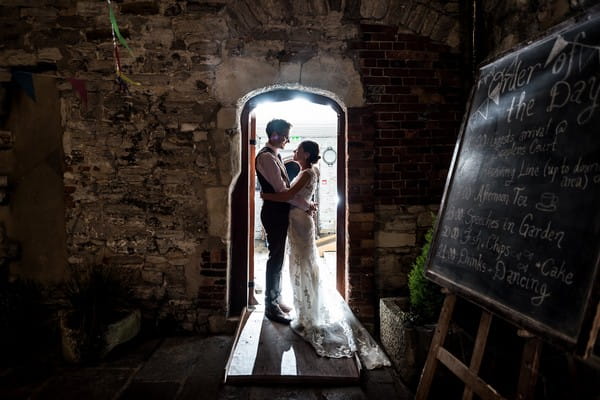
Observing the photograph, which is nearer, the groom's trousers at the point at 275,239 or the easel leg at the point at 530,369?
the easel leg at the point at 530,369

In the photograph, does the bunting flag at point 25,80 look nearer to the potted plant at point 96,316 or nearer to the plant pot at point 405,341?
the potted plant at point 96,316

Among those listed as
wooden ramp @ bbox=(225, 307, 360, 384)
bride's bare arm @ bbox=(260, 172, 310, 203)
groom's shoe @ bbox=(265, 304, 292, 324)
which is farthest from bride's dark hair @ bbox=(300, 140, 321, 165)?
wooden ramp @ bbox=(225, 307, 360, 384)

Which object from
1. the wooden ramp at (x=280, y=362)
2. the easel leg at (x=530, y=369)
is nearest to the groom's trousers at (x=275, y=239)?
the wooden ramp at (x=280, y=362)

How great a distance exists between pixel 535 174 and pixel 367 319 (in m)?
2.28

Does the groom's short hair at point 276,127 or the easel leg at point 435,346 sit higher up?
the groom's short hair at point 276,127

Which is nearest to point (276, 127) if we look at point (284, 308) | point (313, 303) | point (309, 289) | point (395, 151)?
point (395, 151)

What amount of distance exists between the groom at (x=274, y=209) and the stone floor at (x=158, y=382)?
62 cm

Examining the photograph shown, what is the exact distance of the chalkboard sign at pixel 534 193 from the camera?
132 centimetres

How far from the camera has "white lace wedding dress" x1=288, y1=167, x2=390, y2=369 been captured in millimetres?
2949

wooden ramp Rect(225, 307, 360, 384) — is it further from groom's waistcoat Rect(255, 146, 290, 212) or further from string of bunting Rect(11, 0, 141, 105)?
string of bunting Rect(11, 0, 141, 105)

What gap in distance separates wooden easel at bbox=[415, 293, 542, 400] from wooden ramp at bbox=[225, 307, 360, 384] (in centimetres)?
73

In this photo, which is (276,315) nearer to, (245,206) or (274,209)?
(274,209)

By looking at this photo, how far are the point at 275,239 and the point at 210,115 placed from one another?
53.1 inches

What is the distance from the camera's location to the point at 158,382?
8.50ft
